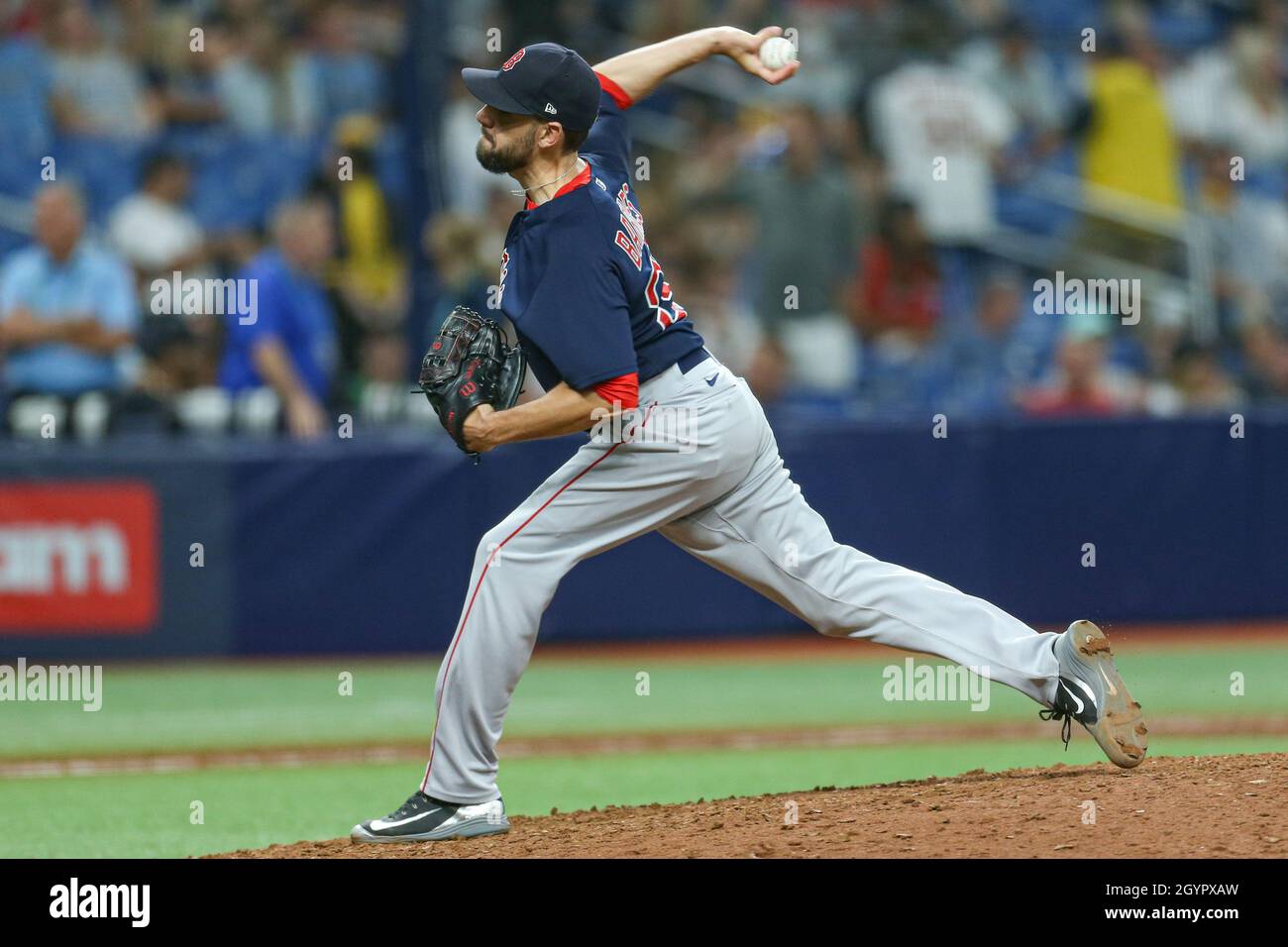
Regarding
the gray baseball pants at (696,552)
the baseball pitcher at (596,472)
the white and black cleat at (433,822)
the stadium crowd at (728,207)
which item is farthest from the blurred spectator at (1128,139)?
the white and black cleat at (433,822)

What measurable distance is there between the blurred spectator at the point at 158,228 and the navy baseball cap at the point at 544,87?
7746 mm

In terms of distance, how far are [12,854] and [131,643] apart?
5.76m

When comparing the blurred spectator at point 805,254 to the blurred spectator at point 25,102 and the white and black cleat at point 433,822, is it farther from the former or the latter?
the white and black cleat at point 433,822

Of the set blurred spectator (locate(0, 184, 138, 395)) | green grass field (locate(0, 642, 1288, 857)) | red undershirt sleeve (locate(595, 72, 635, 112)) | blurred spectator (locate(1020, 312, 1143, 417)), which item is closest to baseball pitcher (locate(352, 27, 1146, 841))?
red undershirt sleeve (locate(595, 72, 635, 112))

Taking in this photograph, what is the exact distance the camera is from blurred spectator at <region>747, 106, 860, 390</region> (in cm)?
1320

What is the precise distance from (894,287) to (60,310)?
19.2 ft

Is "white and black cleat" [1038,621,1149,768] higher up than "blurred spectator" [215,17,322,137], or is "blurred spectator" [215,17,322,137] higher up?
"blurred spectator" [215,17,322,137]

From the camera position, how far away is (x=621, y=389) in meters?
5.57

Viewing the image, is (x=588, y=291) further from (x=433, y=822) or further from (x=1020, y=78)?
(x=1020, y=78)

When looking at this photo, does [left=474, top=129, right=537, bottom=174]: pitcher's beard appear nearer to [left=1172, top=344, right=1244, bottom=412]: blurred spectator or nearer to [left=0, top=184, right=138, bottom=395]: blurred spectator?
[left=0, top=184, right=138, bottom=395]: blurred spectator

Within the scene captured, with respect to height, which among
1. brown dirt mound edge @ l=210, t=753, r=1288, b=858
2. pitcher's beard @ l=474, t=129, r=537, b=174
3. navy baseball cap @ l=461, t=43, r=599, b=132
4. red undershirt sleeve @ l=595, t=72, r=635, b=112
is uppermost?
red undershirt sleeve @ l=595, t=72, r=635, b=112

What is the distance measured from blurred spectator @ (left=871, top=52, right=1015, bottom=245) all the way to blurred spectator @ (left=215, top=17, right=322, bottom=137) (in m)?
4.36
